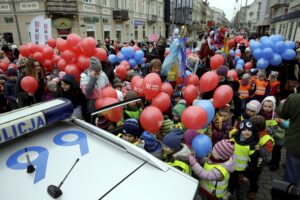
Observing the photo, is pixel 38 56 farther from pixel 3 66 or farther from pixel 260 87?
pixel 260 87

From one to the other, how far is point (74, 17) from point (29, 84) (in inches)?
641

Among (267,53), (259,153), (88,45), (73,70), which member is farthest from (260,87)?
(73,70)

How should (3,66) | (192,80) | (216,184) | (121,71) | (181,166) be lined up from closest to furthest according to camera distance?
(181,166)
(216,184)
(192,80)
(121,71)
(3,66)

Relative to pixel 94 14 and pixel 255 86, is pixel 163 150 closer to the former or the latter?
pixel 255 86

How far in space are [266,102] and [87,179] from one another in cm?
295

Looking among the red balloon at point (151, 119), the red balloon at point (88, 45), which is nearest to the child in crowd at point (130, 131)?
the red balloon at point (151, 119)

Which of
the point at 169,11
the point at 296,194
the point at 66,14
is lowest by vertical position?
the point at 296,194

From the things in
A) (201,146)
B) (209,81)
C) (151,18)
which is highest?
(151,18)

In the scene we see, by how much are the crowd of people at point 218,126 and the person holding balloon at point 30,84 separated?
16 millimetres

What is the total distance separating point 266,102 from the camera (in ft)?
11.1

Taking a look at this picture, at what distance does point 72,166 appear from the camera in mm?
1613

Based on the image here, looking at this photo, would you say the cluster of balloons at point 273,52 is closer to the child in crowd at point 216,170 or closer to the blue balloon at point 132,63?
the blue balloon at point 132,63

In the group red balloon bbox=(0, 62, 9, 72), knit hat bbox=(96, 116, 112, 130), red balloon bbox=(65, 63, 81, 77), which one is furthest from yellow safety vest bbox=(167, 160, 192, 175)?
red balloon bbox=(0, 62, 9, 72)

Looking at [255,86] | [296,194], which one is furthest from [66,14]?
[296,194]
